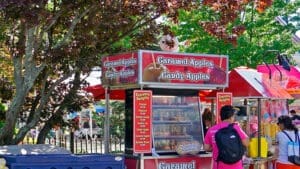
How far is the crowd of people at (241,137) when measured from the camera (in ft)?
25.4

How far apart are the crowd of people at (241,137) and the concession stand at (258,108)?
314 mm

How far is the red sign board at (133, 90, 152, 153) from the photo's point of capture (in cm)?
832

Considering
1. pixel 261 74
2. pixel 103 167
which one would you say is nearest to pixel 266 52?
pixel 261 74

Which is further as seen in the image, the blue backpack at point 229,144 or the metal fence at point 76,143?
the metal fence at point 76,143

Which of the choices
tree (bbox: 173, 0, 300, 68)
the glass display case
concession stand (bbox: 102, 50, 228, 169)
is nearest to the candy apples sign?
concession stand (bbox: 102, 50, 228, 169)

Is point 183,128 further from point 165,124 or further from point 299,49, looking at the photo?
point 299,49

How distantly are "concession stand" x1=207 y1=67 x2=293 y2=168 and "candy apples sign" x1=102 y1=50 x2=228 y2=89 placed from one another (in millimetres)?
580

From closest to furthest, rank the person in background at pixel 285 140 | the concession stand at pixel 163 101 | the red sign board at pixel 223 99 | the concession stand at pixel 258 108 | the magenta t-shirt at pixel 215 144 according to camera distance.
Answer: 1. the magenta t-shirt at pixel 215 144
2. the concession stand at pixel 163 101
3. the person in background at pixel 285 140
4. the red sign board at pixel 223 99
5. the concession stand at pixel 258 108

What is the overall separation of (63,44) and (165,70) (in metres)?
2.07

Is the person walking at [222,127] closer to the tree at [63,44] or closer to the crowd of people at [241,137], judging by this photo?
the crowd of people at [241,137]

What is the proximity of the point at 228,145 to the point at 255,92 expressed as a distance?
2.14 metres

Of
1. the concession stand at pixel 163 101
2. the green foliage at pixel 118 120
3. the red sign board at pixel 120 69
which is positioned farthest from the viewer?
the green foliage at pixel 118 120

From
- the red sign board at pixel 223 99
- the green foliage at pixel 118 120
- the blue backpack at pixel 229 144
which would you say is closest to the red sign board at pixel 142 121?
the blue backpack at pixel 229 144

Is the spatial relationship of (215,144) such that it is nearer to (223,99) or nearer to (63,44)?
(223,99)
